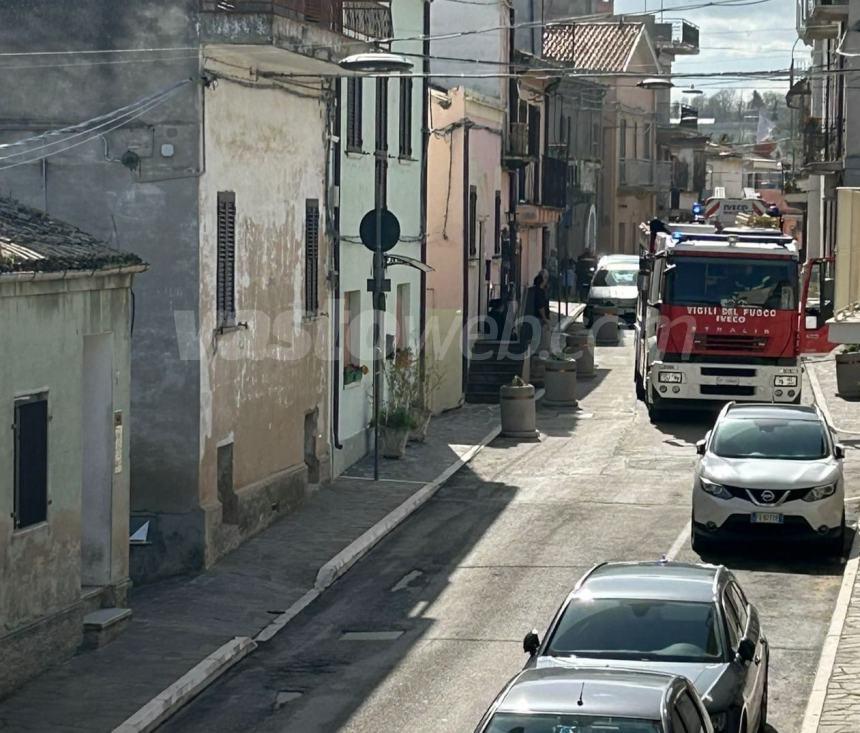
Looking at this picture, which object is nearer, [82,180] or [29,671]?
[29,671]

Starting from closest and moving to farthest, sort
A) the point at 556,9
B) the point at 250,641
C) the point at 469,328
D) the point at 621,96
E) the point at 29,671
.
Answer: the point at 29,671, the point at 250,641, the point at 469,328, the point at 621,96, the point at 556,9

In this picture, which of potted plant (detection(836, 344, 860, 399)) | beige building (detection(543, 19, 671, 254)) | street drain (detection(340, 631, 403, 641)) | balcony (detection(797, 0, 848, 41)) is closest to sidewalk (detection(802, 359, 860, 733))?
street drain (detection(340, 631, 403, 641))

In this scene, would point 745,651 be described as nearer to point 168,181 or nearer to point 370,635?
point 370,635

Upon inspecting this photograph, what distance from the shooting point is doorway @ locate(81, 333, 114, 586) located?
704 inches

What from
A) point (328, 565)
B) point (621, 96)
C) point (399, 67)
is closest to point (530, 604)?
point (328, 565)

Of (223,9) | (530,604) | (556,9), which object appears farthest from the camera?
(556,9)

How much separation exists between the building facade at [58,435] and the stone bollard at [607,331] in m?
28.5

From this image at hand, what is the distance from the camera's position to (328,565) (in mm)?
20734

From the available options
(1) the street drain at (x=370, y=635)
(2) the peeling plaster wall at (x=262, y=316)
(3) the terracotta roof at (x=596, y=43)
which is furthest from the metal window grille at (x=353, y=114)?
(3) the terracotta roof at (x=596, y=43)

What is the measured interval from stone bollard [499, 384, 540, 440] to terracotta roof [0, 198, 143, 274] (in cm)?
1386

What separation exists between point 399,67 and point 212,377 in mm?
4550

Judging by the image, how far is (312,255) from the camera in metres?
25.5

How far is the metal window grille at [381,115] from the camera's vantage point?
1152 inches

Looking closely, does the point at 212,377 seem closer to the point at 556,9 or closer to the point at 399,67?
the point at 399,67
